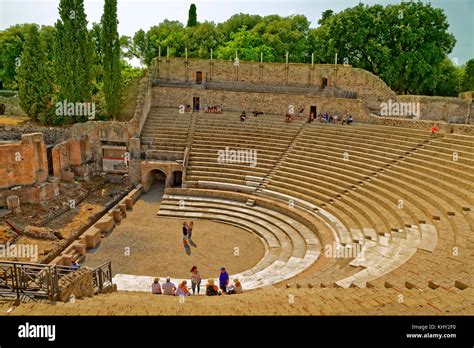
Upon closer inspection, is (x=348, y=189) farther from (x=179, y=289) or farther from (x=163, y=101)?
(x=163, y=101)

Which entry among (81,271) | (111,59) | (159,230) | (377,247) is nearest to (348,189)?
(377,247)

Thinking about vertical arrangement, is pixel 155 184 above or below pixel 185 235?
above

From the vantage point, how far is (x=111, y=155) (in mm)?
25734

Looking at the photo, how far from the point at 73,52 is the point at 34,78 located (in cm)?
399

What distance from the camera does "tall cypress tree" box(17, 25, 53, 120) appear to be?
27.8m

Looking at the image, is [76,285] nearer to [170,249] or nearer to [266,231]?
[170,249]

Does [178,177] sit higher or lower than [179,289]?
higher

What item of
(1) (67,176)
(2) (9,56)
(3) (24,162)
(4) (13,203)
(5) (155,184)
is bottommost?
(4) (13,203)

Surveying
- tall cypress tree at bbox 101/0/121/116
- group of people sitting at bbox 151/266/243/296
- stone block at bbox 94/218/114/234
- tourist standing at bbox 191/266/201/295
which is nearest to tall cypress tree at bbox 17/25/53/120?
tall cypress tree at bbox 101/0/121/116

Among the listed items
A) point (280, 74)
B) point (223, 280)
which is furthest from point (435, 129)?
point (223, 280)

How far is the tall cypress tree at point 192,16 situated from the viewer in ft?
147

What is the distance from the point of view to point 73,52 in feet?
86.4
